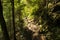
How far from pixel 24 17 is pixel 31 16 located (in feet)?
1.82

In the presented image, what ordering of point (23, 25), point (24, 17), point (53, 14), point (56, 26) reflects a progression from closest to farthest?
point (56, 26), point (53, 14), point (23, 25), point (24, 17)

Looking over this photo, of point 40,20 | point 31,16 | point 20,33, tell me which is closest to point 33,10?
point 31,16

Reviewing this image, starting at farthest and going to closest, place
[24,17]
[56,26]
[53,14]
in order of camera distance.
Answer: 1. [24,17]
2. [53,14]
3. [56,26]

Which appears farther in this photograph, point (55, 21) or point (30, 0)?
point (30, 0)

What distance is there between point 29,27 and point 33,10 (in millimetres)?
1577

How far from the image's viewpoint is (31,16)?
11.4 m

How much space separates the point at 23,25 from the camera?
35.7 ft

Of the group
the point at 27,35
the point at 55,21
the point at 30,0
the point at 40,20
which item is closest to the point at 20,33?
the point at 27,35

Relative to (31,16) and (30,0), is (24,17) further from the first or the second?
(30,0)

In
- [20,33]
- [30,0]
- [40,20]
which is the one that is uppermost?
[30,0]

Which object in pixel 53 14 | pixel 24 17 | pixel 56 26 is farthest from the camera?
pixel 24 17

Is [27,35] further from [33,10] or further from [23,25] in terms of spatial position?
[33,10]

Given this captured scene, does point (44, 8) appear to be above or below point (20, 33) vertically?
above

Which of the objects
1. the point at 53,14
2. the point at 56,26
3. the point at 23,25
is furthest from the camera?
the point at 23,25
